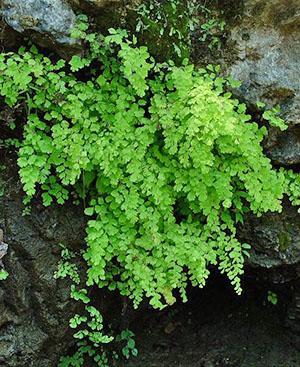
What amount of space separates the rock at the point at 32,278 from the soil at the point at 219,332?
1.34 meters

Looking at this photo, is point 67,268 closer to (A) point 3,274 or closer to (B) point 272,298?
(A) point 3,274

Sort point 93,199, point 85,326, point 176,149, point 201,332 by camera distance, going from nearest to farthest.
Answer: point 176,149, point 93,199, point 85,326, point 201,332

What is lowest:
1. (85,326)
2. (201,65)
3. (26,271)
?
(85,326)

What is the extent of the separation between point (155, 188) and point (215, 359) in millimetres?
2516

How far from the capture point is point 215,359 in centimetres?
534

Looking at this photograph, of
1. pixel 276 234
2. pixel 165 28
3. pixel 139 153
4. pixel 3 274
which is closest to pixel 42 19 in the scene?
pixel 165 28

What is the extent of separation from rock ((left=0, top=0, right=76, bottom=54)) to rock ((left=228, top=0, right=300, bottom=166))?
4.30 ft

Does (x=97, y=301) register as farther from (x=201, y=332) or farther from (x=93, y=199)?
(x=201, y=332)

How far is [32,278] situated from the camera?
4.17 meters

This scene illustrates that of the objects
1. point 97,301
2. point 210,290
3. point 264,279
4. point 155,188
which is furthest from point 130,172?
point 210,290

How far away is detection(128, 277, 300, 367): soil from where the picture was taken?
5.33 meters

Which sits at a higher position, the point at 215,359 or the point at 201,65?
the point at 201,65

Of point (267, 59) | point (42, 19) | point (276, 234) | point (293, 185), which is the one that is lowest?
point (276, 234)

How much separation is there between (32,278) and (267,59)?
254cm
